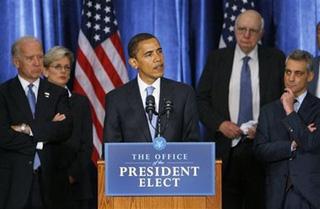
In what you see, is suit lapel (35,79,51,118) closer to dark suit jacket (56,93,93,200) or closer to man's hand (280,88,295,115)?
dark suit jacket (56,93,93,200)

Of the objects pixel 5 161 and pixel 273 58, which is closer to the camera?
pixel 5 161

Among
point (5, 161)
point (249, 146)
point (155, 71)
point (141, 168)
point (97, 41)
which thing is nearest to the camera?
point (141, 168)

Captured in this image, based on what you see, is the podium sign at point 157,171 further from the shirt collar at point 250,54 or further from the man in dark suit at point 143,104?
the shirt collar at point 250,54

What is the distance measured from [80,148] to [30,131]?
808 mm

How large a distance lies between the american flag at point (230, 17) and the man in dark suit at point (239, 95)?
745 millimetres

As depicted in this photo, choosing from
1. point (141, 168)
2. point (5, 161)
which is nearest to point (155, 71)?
point (141, 168)

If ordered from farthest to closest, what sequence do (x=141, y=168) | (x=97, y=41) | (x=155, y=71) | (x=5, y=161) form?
1. (x=97, y=41)
2. (x=5, y=161)
3. (x=155, y=71)
4. (x=141, y=168)

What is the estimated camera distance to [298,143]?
4824 mm

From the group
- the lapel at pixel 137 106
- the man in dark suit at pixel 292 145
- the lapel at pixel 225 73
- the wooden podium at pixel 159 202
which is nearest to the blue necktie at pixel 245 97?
the lapel at pixel 225 73

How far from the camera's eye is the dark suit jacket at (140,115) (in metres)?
4.51

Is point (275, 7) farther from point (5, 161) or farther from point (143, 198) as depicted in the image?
point (143, 198)

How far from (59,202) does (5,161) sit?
0.51 m

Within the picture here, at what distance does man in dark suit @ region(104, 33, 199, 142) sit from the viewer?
452 centimetres

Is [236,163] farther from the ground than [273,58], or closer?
closer
